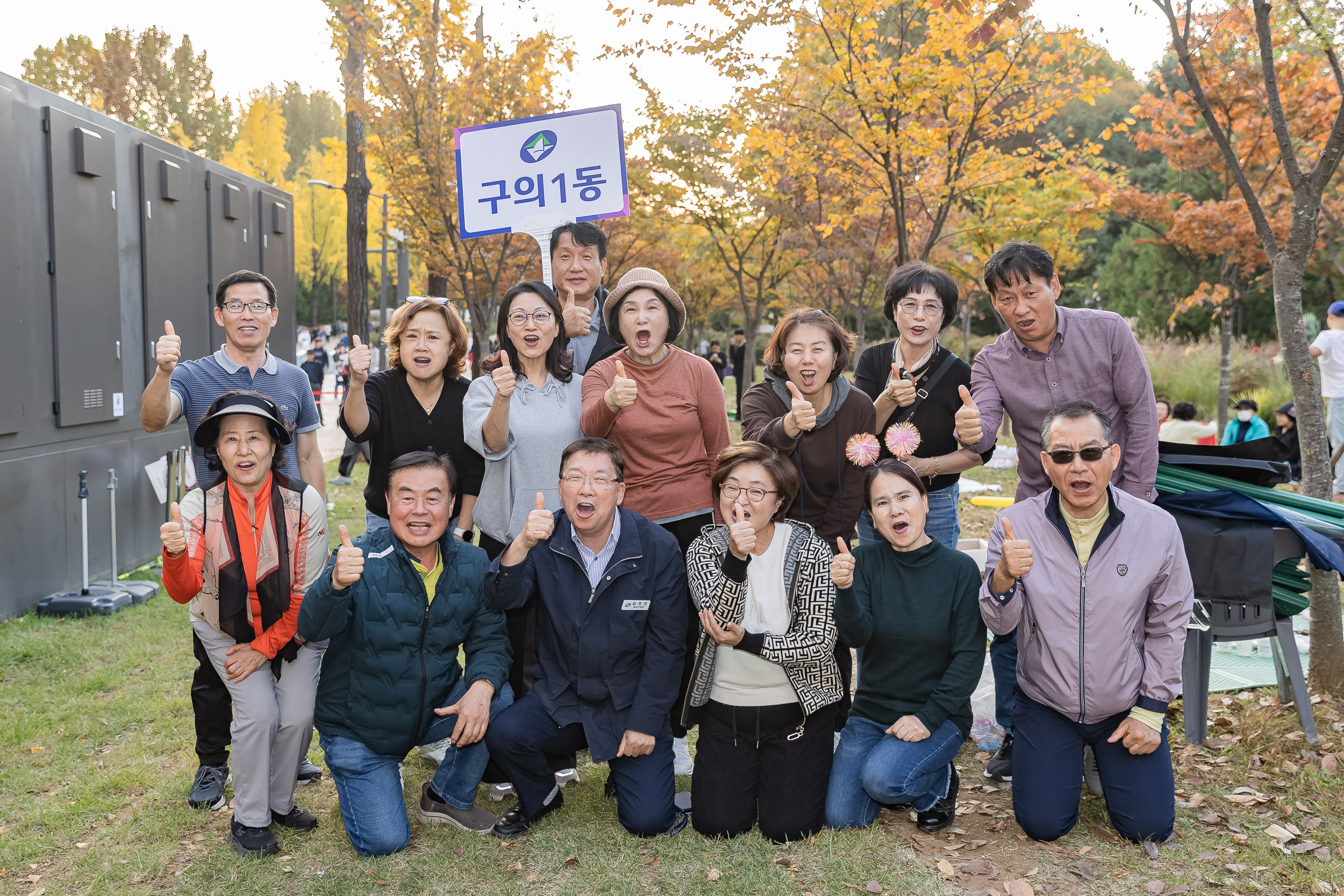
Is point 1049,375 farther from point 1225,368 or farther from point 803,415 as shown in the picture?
point 1225,368

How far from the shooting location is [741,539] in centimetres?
336

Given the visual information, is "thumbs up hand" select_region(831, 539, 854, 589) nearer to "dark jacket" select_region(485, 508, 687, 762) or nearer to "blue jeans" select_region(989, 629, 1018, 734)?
"dark jacket" select_region(485, 508, 687, 762)

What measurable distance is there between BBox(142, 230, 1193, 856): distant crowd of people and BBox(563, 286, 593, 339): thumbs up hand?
0.42 meters

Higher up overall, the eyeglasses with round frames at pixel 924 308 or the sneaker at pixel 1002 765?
the eyeglasses with round frames at pixel 924 308

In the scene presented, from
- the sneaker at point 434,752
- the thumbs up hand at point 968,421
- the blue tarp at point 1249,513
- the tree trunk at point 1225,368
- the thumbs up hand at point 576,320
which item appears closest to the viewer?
the thumbs up hand at point 968,421

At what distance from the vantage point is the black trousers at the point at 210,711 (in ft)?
12.3

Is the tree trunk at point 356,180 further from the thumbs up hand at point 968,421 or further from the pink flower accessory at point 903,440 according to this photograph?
the thumbs up hand at point 968,421

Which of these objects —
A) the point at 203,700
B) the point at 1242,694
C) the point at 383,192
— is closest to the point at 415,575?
the point at 203,700

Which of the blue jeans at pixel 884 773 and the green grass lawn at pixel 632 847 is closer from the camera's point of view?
the green grass lawn at pixel 632 847

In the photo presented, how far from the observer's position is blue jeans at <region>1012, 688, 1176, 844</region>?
3.43 meters

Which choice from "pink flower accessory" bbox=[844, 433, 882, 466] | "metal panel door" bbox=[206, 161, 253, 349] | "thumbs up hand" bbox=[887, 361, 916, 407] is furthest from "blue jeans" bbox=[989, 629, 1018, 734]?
"metal panel door" bbox=[206, 161, 253, 349]

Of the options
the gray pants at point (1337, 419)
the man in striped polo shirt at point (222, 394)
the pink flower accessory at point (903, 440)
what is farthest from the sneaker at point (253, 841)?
the gray pants at point (1337, 419)

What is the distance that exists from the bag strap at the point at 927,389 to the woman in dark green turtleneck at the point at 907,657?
20.0 inches

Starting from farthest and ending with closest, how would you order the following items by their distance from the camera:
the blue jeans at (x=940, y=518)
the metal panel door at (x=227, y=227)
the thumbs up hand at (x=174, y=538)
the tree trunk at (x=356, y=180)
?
the tree trunk at (x=356, y=180) < the metal panel door at (x=227, y=227) < the blue jeans at (x=940, y=518) < the thumbs up hand at (x=174, y=538)
